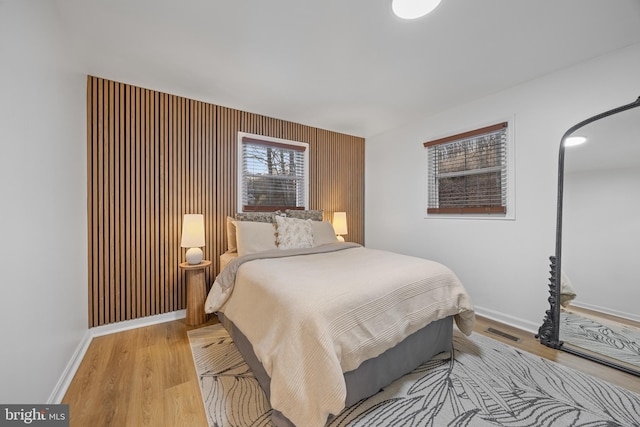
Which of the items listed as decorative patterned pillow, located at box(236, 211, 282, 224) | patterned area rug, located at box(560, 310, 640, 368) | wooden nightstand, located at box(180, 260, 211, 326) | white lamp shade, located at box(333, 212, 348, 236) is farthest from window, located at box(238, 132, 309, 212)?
patterned area rug, located at box(560, 310, 640, 368)

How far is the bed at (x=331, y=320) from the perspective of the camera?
4.00 feet

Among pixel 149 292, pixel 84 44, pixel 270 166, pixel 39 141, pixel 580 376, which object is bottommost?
pixel 580 376

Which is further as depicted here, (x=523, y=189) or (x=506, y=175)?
(x=506, y=175)

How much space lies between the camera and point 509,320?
2674mm

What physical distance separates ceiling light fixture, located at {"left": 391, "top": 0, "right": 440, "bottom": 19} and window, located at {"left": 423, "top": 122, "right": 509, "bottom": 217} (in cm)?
177

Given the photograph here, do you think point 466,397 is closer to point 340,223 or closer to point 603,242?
point 603,242

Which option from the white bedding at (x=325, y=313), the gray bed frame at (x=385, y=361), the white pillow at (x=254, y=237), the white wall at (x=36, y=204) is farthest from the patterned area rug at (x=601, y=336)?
the white wall at (x=36, y=204)

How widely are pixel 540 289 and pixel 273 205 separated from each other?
10.3ft

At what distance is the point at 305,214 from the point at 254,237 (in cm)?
93

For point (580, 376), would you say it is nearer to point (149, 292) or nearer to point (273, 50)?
point (273, 50)

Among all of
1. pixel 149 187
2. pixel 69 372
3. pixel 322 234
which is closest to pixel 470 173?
pixel 322 234

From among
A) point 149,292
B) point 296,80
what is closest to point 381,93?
point 296,80

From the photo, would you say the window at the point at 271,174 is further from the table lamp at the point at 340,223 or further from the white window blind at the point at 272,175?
the table lamp at the point at 340,223

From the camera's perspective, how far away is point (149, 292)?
2695mm
